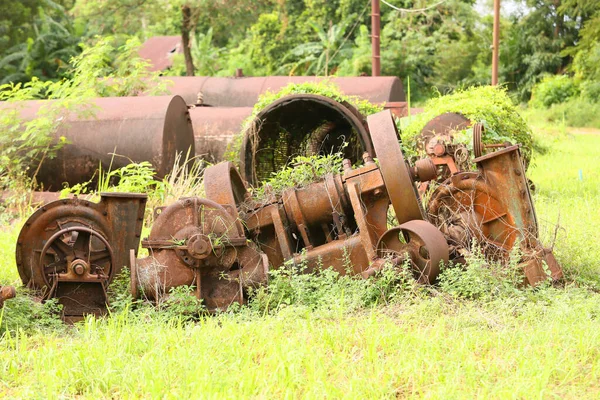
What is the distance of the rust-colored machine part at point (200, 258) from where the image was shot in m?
5.99

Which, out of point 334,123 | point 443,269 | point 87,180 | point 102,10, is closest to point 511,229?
point 443,269

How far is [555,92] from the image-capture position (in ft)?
108

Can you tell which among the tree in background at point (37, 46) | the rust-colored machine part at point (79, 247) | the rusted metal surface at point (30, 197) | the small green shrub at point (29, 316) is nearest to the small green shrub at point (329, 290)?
the rust-colored machine part at point (79, 247)

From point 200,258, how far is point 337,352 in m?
1.56

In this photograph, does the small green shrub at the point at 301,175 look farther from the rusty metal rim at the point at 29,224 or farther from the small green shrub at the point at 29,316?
the small green shrub at the point at 29,316

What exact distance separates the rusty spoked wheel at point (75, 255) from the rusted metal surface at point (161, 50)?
3242 cm

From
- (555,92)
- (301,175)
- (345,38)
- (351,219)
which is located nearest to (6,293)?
(301,175)

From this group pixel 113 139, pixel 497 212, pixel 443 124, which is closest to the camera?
pixel 497 212

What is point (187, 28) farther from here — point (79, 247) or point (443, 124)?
point (79, 247)

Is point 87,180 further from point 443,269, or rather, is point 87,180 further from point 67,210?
point 443,269

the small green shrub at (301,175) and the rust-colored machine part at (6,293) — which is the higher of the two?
the small green shrub at (301,175)

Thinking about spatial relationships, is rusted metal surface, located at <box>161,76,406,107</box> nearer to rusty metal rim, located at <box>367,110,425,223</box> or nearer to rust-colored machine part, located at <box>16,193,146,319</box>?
rusty metal rim, located at <box>367,110,425,223</box>

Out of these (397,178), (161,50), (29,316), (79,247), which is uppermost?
(397,178)

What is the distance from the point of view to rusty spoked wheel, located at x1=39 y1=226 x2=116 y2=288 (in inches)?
239
